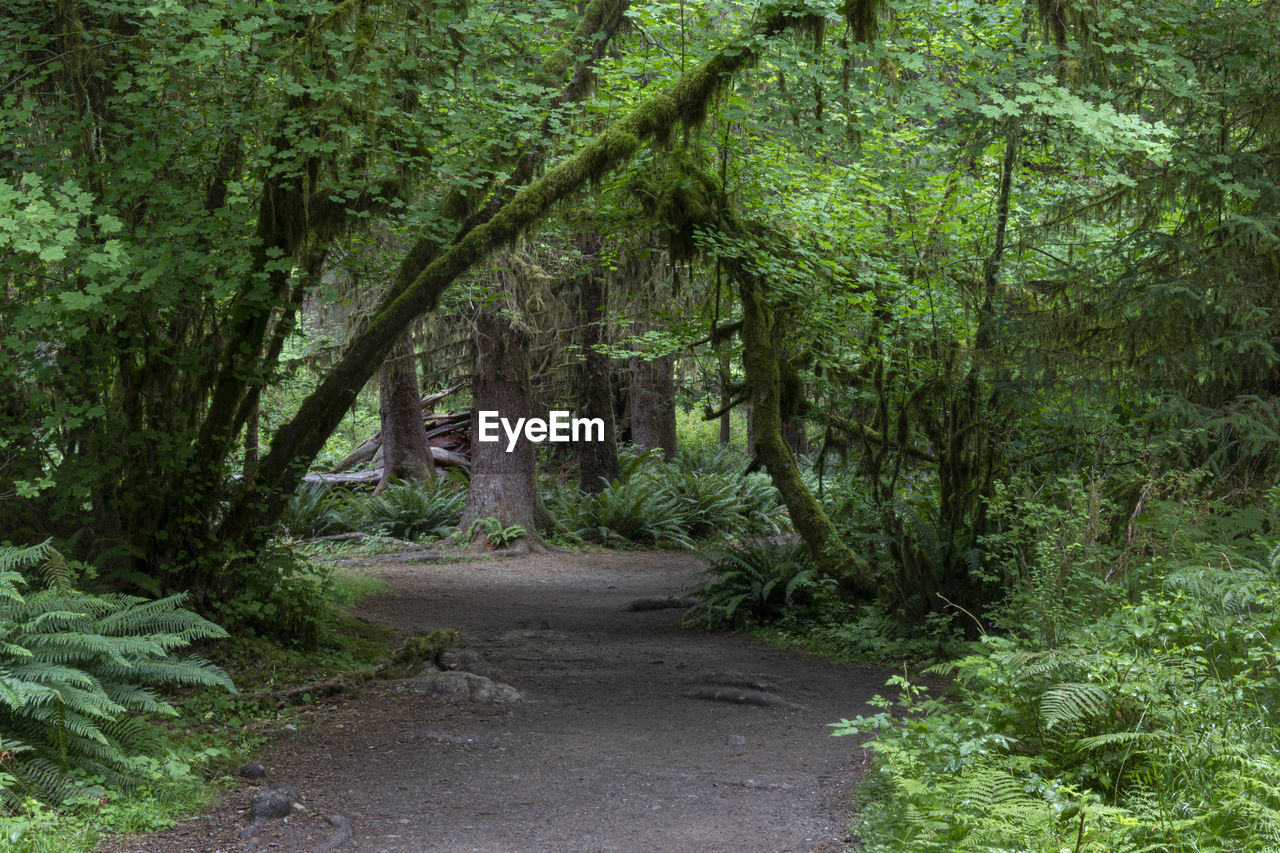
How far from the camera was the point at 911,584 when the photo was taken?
895 cm

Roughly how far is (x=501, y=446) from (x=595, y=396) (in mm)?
2981

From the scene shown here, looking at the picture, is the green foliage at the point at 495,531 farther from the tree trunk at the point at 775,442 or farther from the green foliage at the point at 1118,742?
the green foliage at the point at 1118,742

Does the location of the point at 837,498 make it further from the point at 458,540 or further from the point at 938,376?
the point at 458,540

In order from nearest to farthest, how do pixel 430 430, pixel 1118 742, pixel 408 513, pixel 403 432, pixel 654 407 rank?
pixel 1118 742 → pixel 408 513 → pixel 403 432 → pixel 654 407 → pixel 430 430

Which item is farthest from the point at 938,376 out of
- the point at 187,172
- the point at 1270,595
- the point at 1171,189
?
the point at 187,172

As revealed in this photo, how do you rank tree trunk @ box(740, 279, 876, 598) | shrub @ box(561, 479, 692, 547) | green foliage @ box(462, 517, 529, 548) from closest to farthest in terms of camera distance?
tree trunk @ box(740, 279, 876, 598) → green foliage @ box(462, 517, 529, 548) → shrub @ box(561, 479, 692, 547)

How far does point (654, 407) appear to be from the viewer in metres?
22.2

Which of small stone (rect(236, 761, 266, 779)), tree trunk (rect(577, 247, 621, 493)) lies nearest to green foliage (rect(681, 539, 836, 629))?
small stone (rect(236, 761, 266, 779))

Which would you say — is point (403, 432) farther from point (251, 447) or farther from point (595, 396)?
point (251, 447)

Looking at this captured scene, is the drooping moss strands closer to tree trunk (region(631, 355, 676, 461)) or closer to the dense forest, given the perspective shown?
the dense forest

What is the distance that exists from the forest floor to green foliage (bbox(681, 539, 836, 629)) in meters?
0.52

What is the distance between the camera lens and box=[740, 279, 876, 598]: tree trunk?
10.1 metres

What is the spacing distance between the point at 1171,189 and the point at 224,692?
752 cm

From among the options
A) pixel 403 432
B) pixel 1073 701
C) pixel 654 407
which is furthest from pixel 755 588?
pixel 654 407
